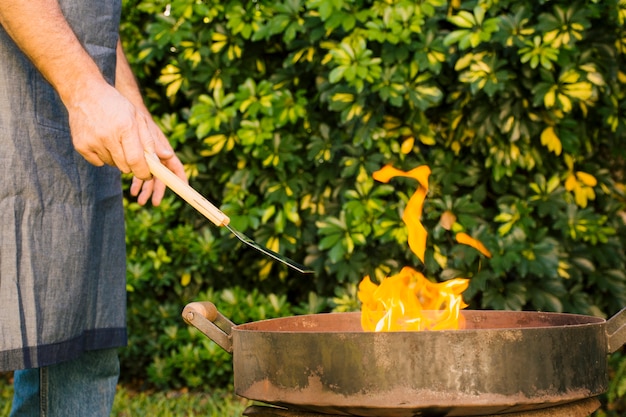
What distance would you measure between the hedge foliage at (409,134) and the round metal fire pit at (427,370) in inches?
67.6

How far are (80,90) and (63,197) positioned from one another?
352mm

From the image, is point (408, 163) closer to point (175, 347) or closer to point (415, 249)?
point (415, 249)

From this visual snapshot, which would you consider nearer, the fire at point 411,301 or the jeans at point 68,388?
the fire at point 411,301

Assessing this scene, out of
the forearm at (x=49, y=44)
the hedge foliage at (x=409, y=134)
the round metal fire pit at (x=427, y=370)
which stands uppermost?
the forearm at (x=49, y=44)

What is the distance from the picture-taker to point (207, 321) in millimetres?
1877

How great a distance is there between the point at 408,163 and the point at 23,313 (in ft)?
6.29

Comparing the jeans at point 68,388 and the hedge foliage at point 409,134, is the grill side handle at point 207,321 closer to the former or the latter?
the jeans at point 68,388

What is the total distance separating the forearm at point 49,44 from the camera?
1897mm

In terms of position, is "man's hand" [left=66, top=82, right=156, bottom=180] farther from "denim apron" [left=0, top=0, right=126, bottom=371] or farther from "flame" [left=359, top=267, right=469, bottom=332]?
"flame" [left=359, top=267, right=469, bottom=332]

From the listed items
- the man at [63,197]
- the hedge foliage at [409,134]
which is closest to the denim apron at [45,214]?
the man at [63,197]

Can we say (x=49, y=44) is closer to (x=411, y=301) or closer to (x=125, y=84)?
(x=125, y=84)

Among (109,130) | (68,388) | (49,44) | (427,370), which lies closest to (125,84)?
(49,44)

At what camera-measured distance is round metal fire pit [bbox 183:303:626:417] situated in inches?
62.6

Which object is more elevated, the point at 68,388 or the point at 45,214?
the point at 45,214
